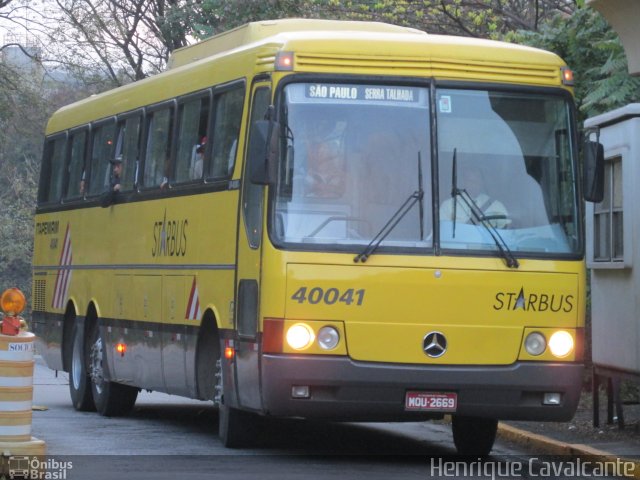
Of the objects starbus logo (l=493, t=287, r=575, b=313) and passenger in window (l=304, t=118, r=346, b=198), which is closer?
passenger in window (l=304, t=118, r=346, b=198)

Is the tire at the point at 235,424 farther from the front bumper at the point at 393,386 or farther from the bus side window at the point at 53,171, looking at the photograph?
→ the bus side window at the point at 53,171

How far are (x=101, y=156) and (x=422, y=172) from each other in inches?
271

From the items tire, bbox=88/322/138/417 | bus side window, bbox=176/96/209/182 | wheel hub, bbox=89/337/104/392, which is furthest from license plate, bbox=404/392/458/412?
wheel hub, bbox=89/337/104/392

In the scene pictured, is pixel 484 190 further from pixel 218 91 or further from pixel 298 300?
pixel 218 91

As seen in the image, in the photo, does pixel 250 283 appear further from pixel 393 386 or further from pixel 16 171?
pixel 16 171

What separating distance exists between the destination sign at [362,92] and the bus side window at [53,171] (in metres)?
8.33

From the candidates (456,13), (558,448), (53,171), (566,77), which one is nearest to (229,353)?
(558,448)

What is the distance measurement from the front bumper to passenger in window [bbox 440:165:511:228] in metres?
1.12

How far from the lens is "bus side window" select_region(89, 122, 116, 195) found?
56.6ft

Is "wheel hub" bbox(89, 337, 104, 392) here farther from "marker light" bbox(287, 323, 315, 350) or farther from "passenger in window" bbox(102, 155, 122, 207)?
"marker light" bbox(287, 323, 315, 350)

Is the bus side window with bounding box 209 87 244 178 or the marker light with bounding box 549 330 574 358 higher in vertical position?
the bus side window with bounding box 209 87 244 178

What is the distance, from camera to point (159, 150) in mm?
15305

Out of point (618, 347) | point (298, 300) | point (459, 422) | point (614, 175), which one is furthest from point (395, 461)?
point (614, 175)

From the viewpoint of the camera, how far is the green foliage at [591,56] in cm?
1672
